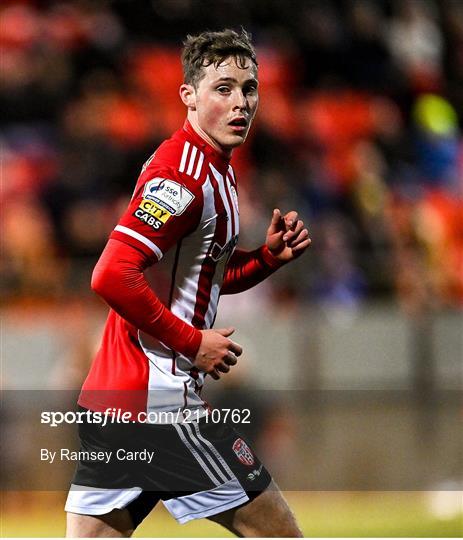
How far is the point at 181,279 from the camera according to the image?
3.89 meters

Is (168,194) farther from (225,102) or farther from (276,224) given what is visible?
(276,224)

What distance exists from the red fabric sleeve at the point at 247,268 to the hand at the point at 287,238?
44 mm

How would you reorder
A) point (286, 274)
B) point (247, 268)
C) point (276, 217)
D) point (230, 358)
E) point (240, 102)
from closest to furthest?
1. point (230, 358)
2. point (240, 102)
3. point (276, 217)
4. point (247, 268)
5. point (286, 274)

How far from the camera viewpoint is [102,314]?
907 centimetres

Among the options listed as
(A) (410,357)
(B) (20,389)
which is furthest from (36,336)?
(A) (410,357)

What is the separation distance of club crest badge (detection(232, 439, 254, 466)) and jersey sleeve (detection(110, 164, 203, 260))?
685 mm

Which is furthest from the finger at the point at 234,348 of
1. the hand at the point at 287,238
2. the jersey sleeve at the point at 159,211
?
the hand at the point at 287,238

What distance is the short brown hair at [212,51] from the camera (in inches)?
152

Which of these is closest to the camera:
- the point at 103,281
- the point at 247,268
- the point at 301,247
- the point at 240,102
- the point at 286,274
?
the point at 103,281

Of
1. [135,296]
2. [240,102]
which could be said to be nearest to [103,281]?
[135,296]

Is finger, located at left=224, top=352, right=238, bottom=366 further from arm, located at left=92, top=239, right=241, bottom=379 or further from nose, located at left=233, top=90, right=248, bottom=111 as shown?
nose, located at left=233, top=90, right=248, bottom=111

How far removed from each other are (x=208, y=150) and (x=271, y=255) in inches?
22.3

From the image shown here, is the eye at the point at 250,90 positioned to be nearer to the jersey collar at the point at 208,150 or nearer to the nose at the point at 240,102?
the nose at the point at 240,102

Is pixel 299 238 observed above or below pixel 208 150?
below
